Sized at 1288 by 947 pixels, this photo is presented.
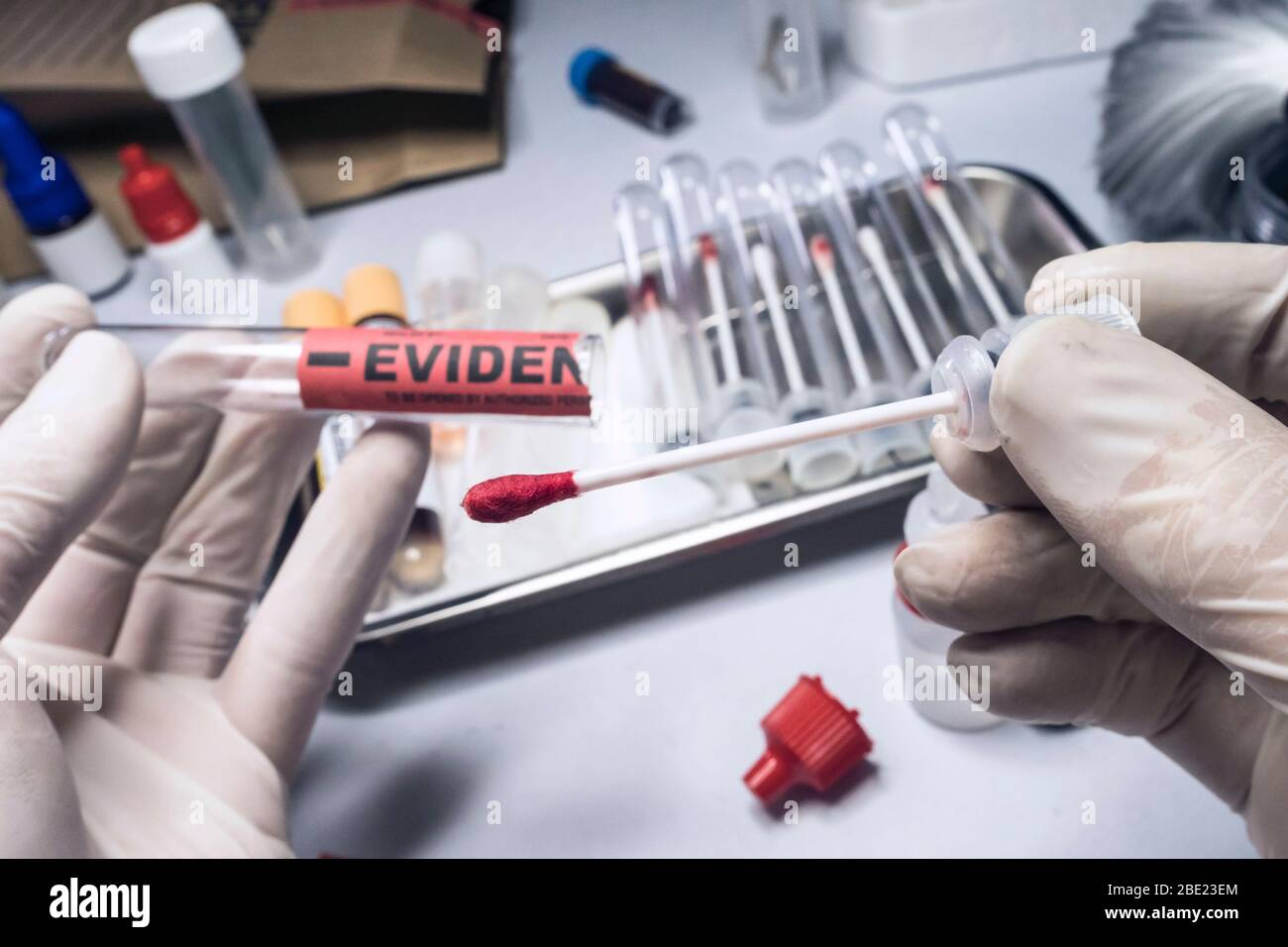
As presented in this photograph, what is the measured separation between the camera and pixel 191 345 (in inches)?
30.4

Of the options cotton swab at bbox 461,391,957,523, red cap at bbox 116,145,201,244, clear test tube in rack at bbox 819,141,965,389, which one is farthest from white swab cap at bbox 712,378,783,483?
red cap at bbox 116,145,201,244

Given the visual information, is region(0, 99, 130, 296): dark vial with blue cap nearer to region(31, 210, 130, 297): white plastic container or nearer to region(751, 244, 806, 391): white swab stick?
region(31, 210, 130, 297): white plastic container

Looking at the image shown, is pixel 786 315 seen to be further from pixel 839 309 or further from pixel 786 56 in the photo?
pixel 786 56

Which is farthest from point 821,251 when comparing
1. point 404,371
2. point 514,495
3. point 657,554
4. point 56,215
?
point 56,215

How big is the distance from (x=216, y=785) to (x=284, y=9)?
1.07 m

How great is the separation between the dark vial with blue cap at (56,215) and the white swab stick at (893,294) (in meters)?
0.95

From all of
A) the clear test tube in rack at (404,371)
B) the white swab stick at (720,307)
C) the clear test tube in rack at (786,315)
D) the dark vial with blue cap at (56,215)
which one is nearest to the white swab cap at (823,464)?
the clear test tube in rack at (786,315)

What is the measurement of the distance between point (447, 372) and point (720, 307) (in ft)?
1.26

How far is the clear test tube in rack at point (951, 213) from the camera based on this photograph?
96 cm

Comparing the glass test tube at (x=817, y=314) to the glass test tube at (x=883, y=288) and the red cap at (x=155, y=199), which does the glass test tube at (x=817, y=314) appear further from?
the red cap at (x=155, y=199)

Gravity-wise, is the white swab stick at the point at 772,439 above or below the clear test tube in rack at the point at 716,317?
above

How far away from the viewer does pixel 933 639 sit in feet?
2.53

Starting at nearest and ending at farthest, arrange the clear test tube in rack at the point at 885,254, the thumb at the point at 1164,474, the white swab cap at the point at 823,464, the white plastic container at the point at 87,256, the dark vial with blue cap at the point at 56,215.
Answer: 1. the thumb at the point at 1164,474
2. the white swab cap at the point at 823,464
3. the clear test tube in rack at the point at 885,254
4. the dark vial with blue cap at the point at 56,215
5. the white plastic container at the point at 87,256

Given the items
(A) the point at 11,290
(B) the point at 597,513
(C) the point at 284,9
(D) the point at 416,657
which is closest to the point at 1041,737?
(B) the point at 597,513
